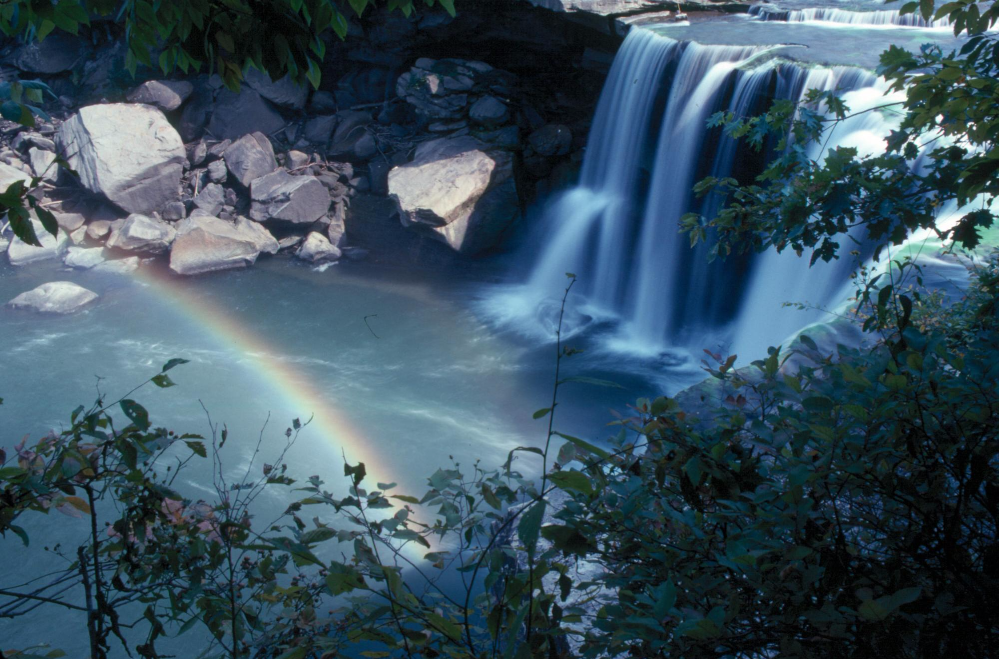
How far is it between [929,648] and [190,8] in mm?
1898

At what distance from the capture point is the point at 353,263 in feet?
31.9

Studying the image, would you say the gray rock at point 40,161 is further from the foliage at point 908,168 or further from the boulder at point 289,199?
the foliage at point 908,168

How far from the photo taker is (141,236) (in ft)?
31.1

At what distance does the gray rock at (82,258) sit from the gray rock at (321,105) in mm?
4037

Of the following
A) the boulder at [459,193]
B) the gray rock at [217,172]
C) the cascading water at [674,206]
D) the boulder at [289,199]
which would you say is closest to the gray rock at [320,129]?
the boulder at [289,199]

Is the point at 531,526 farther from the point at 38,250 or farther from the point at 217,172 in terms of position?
the point at 38,250

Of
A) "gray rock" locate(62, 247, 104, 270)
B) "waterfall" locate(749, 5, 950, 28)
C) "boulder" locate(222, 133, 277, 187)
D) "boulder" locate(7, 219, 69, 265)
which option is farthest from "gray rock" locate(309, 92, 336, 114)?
"waterfall" locate(749, 5, 950, 28)

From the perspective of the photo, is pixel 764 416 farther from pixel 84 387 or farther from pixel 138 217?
pixel 138 217

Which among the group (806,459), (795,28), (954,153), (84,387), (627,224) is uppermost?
(795,28)

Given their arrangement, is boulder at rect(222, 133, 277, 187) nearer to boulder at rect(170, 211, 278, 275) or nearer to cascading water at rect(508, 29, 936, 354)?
boulder at rect(170, 211, 278, 275)

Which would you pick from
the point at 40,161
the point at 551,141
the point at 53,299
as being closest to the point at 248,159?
the point at 40,161

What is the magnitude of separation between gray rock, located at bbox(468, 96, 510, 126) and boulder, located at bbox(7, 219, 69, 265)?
6128 millimetres

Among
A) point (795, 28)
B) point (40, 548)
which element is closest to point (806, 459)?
point (40, 548)

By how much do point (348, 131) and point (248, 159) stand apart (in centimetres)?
162
